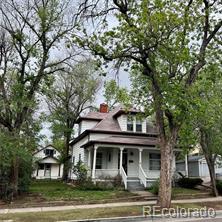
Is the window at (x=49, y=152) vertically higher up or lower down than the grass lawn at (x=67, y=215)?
higher up

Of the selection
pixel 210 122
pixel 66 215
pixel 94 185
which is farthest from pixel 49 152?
pixel 66 215

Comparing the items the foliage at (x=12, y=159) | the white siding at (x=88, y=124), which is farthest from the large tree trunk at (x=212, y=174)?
the white siding at (x=88, y=124)

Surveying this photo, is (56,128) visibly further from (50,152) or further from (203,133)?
(50,152)

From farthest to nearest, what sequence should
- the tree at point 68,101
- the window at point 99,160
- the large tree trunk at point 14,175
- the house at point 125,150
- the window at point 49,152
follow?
the window at point 49,152 < the tree at point 68,101 < the window at point 99,160 < the house at point 125,150 < the large tree trunk at point 14,175

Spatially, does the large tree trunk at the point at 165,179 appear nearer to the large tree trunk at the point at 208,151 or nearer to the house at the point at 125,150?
the large tree trunk at the point at 208,151

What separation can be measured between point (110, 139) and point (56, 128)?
9995 millimetres

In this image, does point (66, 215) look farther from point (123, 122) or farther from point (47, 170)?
point (47, 170)

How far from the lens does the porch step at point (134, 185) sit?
18795 mm

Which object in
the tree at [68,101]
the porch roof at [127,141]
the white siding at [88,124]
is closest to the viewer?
the porch roof at [127,141]

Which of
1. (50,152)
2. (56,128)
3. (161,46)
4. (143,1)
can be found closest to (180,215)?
(161,46)

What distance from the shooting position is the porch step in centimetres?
1880

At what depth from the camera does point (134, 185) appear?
1939 cm

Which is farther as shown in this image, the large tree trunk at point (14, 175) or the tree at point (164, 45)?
the large tree trunk at point (14, 175)

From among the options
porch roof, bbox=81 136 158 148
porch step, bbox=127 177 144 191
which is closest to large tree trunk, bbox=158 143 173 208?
porch step, bbox=127 177 144 191
